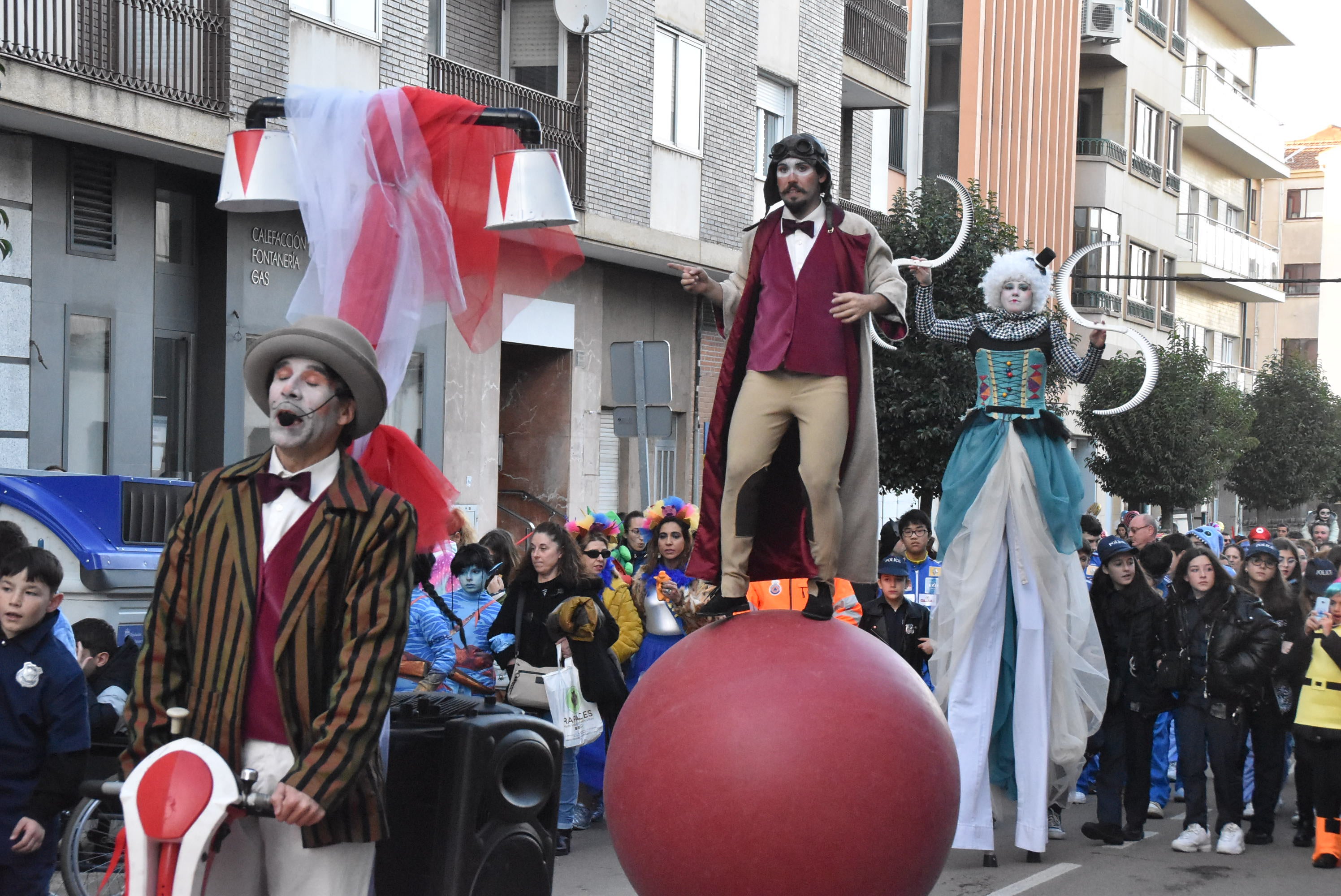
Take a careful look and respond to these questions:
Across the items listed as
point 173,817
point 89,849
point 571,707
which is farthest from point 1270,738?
point 173,817

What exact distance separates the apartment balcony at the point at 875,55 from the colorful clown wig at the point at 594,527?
1601 cm

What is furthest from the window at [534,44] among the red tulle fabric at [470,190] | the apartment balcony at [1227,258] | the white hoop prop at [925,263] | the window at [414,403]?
the apartment balcony at [1227,258]

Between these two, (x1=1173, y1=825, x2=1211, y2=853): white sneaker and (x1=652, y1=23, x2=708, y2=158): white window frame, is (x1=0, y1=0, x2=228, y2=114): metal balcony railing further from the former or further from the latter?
(x1=1173, y1=825, x2=1211, y2=853): white sneaker

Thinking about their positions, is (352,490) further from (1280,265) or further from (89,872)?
(1280,265)

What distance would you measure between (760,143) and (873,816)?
62.2ft

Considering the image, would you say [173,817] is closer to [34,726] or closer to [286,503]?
[286,503]

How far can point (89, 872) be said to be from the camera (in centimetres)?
701

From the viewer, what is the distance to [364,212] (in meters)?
5.86

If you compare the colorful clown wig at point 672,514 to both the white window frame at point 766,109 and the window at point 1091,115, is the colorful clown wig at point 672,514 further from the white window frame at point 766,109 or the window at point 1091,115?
the window at point 1091,115

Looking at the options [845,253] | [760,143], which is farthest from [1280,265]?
[845,253]

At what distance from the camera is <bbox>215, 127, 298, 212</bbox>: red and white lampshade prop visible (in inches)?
234

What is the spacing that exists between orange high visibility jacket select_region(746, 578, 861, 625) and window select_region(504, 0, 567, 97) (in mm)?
11527

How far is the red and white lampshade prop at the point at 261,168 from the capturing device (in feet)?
19.5

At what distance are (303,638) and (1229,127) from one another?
48.7 metres
